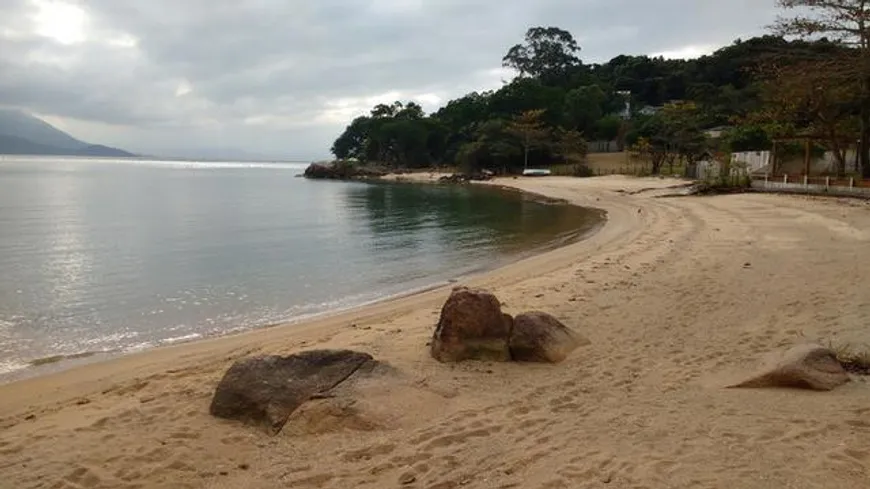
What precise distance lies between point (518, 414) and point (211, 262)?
654 inches

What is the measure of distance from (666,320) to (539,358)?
9.88 feet

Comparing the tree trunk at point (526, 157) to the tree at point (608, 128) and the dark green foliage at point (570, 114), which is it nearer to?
the dark green foliage at point (570, 114)

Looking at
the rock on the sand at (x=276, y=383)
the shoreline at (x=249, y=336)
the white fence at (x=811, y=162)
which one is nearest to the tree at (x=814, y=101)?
the white fence at (x=811, y=162)

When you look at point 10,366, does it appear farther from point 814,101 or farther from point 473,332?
point 814,101

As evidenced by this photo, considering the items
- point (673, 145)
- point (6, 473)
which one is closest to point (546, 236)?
point (6, 473)

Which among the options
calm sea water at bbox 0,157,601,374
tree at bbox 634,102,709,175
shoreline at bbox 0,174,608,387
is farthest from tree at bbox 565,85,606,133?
shoreline at bbox 0,174,608,387

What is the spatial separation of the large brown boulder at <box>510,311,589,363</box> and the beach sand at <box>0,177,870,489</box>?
195mm

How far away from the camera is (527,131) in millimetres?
80938

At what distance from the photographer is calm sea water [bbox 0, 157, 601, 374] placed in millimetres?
12438

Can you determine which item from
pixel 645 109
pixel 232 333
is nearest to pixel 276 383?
pixel 232 333

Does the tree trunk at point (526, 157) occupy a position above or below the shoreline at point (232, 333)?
above

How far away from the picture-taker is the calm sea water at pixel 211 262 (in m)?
12.4

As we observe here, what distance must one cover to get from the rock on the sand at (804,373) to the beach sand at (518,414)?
0.16 metres

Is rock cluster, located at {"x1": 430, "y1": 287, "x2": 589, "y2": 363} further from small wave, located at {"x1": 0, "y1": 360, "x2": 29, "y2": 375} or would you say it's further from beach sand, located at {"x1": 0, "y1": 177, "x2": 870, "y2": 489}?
small wave, located at {"x1": 0, "y1": 360, "x2": 29, "y2": 375}
